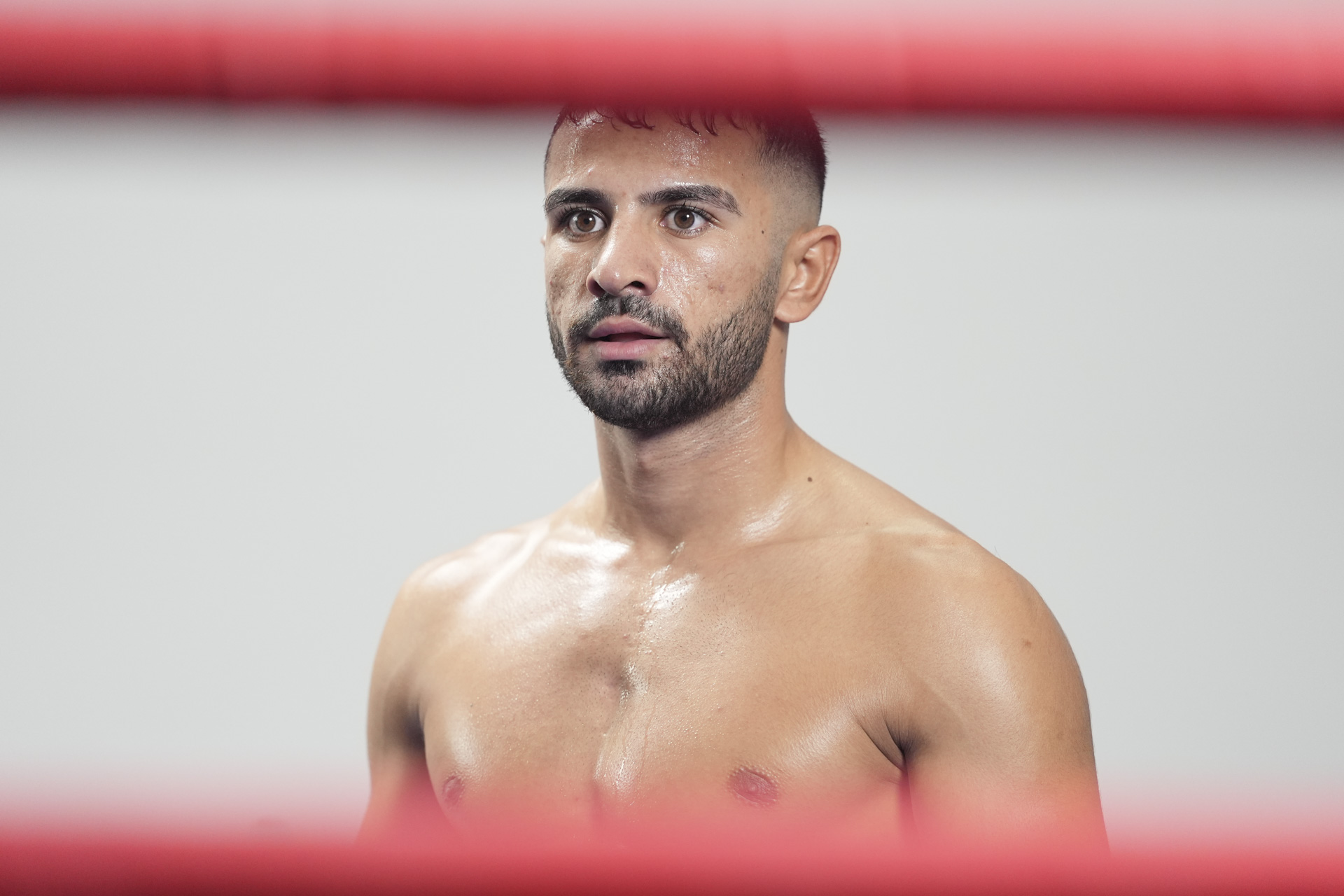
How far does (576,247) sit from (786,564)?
0.39 m

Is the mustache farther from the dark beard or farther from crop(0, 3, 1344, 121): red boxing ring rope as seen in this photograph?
crop(0, 3, 1344, 121): red boxing ring rope

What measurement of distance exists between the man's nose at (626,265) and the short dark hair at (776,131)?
11 centimetres

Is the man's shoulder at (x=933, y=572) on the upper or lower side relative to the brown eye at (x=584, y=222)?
lower

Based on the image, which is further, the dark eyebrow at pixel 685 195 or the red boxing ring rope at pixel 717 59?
the dark eyebrow at pixel 685 195

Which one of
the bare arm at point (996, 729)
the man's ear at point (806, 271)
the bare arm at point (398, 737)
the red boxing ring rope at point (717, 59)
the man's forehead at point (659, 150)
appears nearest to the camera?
the red boxing ring rope at point (717, 59)

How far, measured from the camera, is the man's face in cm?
127

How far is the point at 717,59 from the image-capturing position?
1.79ft

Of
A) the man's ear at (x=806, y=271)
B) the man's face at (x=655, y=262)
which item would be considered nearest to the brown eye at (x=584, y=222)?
the man's face at (x=655, y=262)

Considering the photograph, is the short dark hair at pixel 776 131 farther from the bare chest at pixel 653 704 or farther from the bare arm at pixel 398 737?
the bare arm at pixel 398 737

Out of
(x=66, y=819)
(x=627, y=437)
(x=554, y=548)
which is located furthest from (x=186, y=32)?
(x=554, y=548)

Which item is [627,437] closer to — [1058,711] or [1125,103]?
[1058,711]

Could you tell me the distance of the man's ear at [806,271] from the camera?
1.40m

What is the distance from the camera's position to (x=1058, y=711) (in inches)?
47.9

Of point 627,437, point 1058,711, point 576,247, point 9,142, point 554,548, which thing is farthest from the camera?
point 554,548
